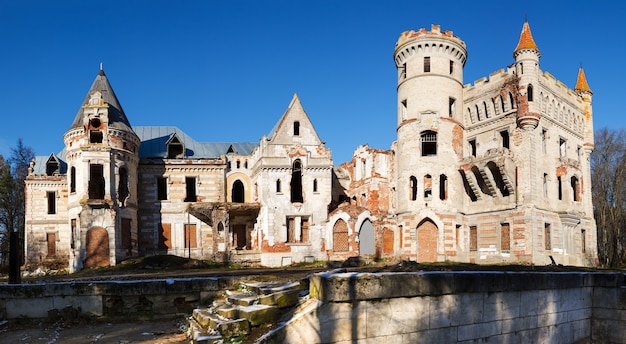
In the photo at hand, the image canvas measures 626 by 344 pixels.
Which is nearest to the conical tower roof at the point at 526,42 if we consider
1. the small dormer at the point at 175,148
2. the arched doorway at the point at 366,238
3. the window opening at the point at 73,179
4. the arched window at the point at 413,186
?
the arched window at the point at 413,186

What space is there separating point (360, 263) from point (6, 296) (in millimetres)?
24416

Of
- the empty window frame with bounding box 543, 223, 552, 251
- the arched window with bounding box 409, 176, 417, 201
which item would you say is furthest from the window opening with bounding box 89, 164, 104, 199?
the empty window frame with bounding box 543, 223, 552, 251

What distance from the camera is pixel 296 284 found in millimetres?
11258

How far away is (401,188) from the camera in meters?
38.2

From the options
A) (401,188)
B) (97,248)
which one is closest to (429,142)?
(401,188)

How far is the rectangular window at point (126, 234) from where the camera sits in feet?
122

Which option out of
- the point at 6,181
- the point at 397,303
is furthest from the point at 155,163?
the point at 397,303

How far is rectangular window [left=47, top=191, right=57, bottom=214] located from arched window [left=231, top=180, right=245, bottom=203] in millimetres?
14035

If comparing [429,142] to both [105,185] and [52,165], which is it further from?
[52,165]

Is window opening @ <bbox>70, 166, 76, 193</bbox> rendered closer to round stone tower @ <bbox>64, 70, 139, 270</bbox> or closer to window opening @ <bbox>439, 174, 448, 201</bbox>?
round stone tower @ <bbox>64, 70, 139, 270</bbox>

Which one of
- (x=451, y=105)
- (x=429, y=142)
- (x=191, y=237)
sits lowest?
(x=191, y=237)

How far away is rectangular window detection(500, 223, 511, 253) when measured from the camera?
3547cm

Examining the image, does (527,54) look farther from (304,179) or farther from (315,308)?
(315,308)

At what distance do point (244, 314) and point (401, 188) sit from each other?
94.9ft
